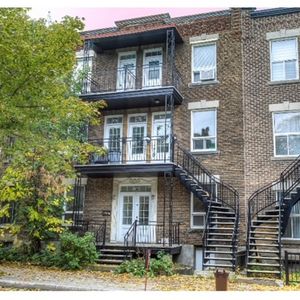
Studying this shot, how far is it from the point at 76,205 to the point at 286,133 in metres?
9.46

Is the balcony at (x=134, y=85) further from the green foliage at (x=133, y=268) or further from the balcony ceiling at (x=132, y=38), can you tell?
the green foliage at (x=133, y=268)

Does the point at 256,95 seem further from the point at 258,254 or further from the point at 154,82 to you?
the point at 258,254

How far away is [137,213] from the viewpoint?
689 inches

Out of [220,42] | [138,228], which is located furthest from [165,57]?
[138,228]

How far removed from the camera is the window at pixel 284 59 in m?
17.0

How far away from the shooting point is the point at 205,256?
13648 millimetres

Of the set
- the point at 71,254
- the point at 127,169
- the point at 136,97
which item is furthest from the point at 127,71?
the point at 71,254

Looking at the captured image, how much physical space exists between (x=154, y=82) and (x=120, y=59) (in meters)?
2.21

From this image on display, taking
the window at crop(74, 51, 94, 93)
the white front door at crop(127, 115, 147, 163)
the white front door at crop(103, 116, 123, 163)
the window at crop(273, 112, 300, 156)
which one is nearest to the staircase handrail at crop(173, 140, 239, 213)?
the white front door at crop(127, 115, 147, 163)

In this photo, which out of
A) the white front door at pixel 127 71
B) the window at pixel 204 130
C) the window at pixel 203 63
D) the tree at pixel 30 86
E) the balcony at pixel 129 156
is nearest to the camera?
the tree at pixel 30 86

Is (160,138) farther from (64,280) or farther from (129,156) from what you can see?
(64,280)

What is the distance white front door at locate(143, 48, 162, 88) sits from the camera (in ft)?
61.0

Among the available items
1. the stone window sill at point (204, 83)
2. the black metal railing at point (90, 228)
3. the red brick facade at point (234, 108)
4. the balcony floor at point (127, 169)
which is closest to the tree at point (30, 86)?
the balcony floor at point (127, 169)

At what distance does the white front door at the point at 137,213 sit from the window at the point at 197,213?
5.65ft
